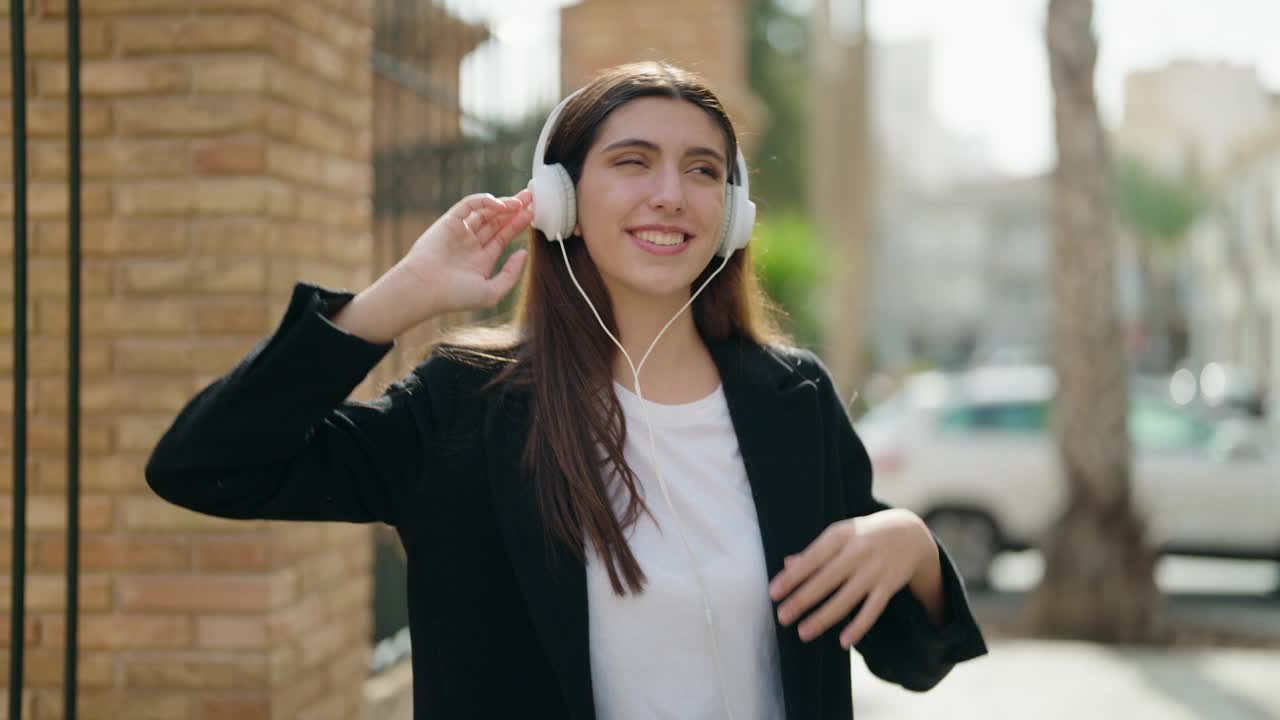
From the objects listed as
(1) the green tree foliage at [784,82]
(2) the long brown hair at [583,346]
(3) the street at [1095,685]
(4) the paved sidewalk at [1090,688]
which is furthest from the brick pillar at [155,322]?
(1) the green tree foliage at [784,82]

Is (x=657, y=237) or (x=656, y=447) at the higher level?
(x=657, y=237)

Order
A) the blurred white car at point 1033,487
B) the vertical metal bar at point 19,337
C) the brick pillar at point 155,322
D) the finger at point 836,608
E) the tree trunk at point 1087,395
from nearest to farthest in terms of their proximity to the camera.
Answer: the finger at point 836,608, the vertical metal bar at point 19,337, the brick pillar at point 155,322, the tree trunk at point 1087,395, the blurred white car at point 1033,487

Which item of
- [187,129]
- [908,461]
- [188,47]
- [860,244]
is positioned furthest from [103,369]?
[860,244]

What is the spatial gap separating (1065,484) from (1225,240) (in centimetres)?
3728

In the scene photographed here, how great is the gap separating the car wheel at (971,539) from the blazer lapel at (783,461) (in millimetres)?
7988

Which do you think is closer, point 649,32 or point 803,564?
point 803,564

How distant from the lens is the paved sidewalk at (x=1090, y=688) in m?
6.02

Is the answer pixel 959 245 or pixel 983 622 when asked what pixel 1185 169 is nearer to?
pixel 959 245

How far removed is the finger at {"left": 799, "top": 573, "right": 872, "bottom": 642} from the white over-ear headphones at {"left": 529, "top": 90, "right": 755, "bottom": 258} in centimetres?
67

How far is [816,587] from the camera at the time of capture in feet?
6.21

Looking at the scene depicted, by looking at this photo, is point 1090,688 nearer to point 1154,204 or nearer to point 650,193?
point 650,193

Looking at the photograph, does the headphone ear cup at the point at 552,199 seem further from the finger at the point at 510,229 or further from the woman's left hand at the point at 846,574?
the woman's left hand at the point at 846,574

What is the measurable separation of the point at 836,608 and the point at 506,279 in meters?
0.69

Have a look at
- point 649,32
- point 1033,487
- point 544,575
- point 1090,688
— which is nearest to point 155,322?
point 544,575
